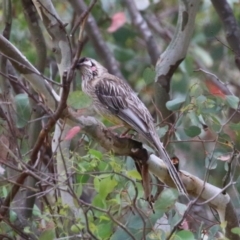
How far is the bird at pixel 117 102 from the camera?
431cm

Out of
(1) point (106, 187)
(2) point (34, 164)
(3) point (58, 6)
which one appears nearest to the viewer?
(1) point (106, 187)

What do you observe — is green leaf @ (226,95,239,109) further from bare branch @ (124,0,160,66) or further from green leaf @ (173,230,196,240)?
A: bare branch @ (124,0,160,66)

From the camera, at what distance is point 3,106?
436 cm

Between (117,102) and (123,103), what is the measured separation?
44 mm

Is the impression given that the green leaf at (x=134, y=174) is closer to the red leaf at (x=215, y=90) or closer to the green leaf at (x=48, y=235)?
the green leaf at (x=48, y=235)

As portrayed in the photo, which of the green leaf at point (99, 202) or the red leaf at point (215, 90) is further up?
the green leaf at point (99, 202)

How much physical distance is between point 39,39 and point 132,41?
10.6 feet

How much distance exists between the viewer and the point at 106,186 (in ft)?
11.1

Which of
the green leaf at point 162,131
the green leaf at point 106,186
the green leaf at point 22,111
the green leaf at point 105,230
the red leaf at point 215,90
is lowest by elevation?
the red leaf at point 215,90

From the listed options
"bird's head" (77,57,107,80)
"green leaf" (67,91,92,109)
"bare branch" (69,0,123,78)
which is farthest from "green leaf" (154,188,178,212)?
"bare branch" (69,0,123,78)

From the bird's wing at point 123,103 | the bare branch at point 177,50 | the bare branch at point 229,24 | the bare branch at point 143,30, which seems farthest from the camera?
the bare branch at point 143,30

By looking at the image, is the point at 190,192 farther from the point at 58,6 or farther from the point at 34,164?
the point at 58,6

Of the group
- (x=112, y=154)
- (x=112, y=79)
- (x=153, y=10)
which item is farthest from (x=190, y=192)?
(x=153, y=10)

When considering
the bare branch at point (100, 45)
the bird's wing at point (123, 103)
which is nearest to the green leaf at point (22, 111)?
the bird's wing at point (123, 103)
